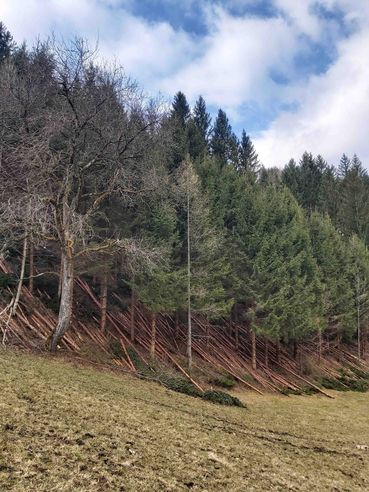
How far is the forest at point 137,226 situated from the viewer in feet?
44.7

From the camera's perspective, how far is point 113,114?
15.1 metres

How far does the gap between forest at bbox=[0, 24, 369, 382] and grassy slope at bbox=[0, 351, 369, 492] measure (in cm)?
617

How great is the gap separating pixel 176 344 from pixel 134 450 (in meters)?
16.6

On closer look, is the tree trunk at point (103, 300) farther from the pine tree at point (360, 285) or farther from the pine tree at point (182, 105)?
the pine tree at point (182, 105)

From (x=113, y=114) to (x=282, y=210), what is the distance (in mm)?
14016

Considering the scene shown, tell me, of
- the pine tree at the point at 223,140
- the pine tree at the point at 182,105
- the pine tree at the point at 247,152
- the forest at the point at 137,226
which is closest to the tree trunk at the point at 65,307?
the forest at the point at 137,226

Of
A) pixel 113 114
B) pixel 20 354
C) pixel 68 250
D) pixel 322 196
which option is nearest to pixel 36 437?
pixel 20 354

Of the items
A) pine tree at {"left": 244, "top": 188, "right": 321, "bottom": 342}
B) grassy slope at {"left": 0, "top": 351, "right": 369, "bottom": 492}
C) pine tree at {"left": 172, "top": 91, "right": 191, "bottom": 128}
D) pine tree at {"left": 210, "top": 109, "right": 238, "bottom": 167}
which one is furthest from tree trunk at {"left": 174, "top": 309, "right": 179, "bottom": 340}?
pine tree at {"left": 210, "top": 109, "right": 238, "bottom": 167}

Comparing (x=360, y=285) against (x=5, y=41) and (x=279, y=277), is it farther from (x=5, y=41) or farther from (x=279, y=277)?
(x=5, y=41)

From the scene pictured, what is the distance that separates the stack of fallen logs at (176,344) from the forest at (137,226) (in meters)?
0.45

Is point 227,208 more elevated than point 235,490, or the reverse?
point 227,208

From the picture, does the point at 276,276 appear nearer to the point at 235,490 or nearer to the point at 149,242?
the point at 149,242

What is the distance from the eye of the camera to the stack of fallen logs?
50.3 feet

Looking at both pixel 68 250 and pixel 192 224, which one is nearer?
pixel 68 250
